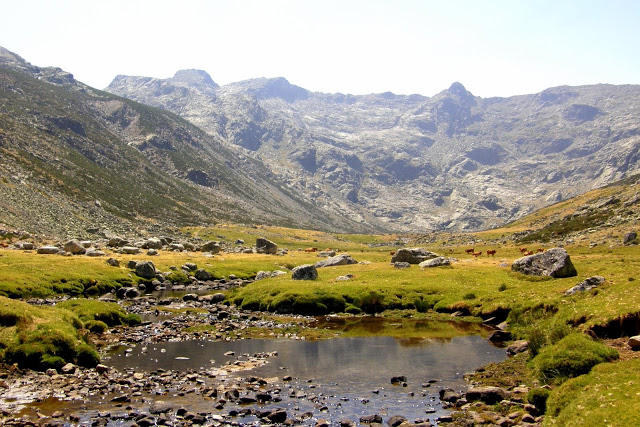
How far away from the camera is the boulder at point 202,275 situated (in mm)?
93125

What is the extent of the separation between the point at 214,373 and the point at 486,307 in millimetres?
32820

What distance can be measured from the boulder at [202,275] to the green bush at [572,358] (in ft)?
247

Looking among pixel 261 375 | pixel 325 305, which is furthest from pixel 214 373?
pixel 325 305

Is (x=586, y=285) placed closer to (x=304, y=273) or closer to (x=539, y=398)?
(x=539, y=398)

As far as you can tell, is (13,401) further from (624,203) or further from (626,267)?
(624,203)

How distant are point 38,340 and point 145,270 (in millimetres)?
54516

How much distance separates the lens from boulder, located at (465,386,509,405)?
25406mm

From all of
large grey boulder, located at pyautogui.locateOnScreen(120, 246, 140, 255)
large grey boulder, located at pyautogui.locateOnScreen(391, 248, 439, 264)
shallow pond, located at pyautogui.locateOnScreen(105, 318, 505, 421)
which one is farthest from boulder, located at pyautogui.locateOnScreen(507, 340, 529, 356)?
large grey boulder, located at pyautogui.locateOnScreen(120, 246, 140, 255)

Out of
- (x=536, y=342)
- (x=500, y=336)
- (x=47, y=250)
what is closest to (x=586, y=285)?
(x=500, y=336)

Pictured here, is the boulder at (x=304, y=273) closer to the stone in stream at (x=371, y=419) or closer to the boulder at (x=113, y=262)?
the boulder at (x=113, y=262)

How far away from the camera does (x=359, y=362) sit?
3569cm

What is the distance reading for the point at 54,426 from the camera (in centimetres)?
2234

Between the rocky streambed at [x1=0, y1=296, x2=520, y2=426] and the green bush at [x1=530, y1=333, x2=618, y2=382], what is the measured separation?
5.03 metres

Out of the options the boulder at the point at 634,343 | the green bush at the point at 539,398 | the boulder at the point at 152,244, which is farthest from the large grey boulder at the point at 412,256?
the boulder at the point at 152,244
